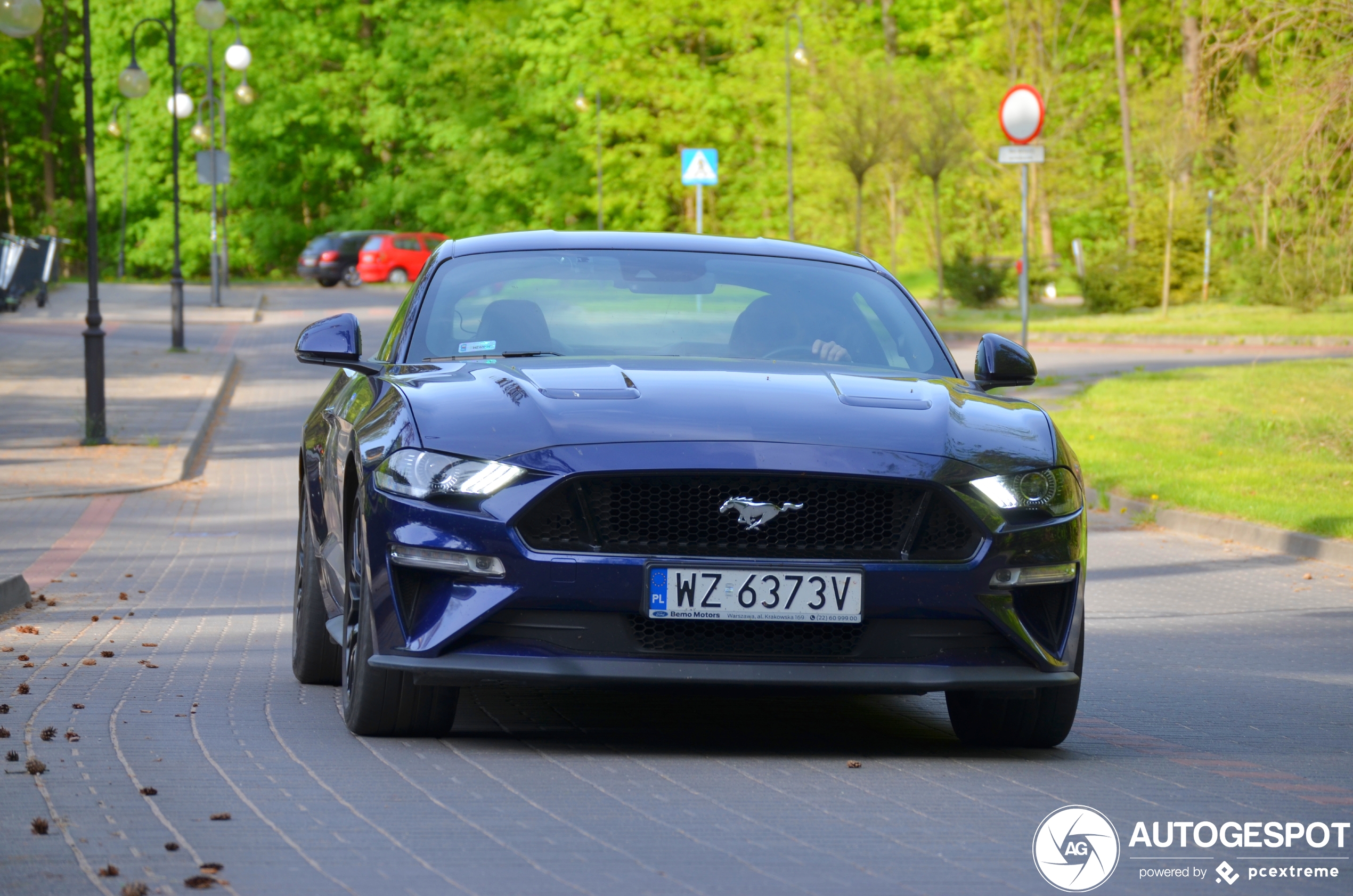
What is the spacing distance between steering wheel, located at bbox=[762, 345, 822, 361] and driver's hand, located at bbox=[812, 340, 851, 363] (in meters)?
0.02

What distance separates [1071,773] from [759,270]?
211 centimetres

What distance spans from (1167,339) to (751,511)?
1166 inches

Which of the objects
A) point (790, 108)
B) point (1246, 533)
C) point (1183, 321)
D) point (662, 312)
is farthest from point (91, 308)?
point (790, 108)

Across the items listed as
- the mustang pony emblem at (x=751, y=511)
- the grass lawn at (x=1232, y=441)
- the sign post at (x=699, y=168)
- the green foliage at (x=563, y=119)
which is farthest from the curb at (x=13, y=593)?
the green foliage at (x=563, y=119)

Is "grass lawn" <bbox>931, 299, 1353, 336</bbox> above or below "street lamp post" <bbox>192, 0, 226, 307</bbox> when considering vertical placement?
below

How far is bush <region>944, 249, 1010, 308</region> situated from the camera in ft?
147

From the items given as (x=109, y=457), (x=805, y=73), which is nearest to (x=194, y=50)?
(x=805, y=73)

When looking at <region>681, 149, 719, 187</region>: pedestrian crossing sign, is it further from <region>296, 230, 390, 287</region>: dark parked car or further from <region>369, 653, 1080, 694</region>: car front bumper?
<region>296, 230, 390, 287</region>: dark parked car

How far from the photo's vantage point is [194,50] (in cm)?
6450

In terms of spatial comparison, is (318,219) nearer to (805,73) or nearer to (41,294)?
(805,73)

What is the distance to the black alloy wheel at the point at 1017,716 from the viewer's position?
5.57m

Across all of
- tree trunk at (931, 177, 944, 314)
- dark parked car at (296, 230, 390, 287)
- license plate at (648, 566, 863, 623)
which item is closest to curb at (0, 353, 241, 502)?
license plate at (648, 566, 863, 623)

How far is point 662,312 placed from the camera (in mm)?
6301

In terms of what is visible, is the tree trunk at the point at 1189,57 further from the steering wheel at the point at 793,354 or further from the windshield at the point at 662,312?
the steering wheel at the point at 793,354
